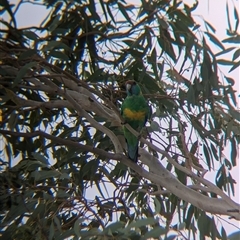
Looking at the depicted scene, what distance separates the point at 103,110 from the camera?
8.27ft

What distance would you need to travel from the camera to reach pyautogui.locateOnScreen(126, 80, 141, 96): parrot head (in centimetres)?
274

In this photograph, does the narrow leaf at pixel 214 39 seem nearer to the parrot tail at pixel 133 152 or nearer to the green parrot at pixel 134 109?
the green parrot at pixel 134 109

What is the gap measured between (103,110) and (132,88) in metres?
0.32

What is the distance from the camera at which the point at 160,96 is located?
269 cm

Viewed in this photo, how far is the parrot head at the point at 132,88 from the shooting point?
2.74m

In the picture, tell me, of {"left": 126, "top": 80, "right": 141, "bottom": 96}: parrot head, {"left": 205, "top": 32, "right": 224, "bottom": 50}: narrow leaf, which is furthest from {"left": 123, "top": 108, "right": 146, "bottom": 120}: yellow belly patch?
{"left": 205, "top": 32, "right": 224, "bottom": 50}: narrow leaf

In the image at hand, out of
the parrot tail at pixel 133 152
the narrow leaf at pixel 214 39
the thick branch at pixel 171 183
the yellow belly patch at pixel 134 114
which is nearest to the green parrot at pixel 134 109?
the yellow belly patch at pixel 134 114

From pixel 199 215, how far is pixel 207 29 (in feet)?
2.58

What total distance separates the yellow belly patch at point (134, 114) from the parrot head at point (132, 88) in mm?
135

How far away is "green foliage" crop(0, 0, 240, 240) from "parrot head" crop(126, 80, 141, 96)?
0.15 ft

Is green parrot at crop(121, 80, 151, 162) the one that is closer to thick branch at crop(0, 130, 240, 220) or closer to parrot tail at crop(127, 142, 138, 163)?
parrot tail at crop(127, 142, 138, 163)

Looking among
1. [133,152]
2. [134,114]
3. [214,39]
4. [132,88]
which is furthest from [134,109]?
[214,39]

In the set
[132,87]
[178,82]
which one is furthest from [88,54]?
[178,82]

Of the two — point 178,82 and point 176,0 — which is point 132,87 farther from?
point 176,0
